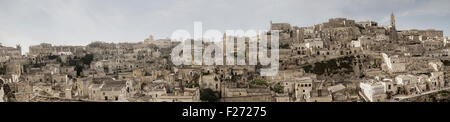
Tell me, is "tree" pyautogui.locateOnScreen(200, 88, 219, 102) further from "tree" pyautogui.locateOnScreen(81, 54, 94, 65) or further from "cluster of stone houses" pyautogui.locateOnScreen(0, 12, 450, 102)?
"tree" pyautogui.locateOnScreen(81, 54, 94, 65)

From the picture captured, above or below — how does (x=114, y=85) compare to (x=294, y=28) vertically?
below

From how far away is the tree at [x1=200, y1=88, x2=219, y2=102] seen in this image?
12.1m

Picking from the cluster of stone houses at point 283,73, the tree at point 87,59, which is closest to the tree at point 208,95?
the cluster of stone houses at point 283,73

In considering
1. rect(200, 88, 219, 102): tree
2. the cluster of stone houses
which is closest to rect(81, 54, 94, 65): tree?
the cluster of stone houses

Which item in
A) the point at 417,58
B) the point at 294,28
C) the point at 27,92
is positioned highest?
the point at 294,28

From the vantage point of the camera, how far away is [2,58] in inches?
861

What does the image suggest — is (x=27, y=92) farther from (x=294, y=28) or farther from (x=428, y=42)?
(x=428, y=42)

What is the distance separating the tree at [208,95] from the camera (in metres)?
12.1
